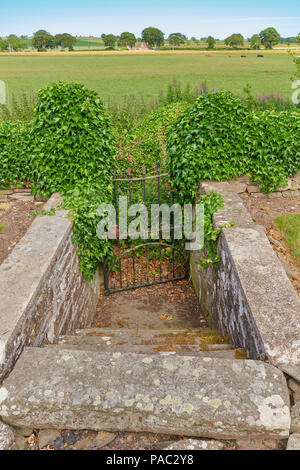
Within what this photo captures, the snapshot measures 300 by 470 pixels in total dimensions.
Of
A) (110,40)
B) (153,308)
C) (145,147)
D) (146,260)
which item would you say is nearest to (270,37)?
(110,40)

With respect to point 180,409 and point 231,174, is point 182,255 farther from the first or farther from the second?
point 180,409

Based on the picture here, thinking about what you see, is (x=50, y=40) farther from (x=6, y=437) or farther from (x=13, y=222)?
(x=6, y=437)

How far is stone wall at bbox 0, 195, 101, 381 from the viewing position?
2784 millimetres

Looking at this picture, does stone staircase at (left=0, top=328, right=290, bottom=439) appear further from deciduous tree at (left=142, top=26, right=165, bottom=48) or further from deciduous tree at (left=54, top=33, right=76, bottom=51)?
deciduous tree at (left=142, top=26, right=165, bottom=48)

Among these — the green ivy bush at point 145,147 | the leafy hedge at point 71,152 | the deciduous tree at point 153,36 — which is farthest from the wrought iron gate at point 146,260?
the deciduous tree at point 153,36

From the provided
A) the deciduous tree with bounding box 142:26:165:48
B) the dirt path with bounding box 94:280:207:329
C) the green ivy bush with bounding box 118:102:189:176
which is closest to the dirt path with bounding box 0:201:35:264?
the dirt path with bounding box 94:280:207:329

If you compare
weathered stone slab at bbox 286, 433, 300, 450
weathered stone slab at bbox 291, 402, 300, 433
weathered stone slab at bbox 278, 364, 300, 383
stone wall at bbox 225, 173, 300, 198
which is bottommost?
weathered stone slab at bbox 286, 433, 300, 450

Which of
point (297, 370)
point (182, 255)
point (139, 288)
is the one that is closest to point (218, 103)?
point (182, 255)

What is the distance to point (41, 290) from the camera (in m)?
3.32

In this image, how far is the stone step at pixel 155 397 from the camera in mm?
2107

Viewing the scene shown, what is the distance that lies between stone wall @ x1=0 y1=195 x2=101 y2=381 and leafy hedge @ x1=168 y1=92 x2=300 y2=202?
2.22 metres

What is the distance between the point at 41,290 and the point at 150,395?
1.65 meters

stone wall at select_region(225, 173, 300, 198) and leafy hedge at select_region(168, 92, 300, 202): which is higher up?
leafy hedge at select_region(168, 92, 300, 202)

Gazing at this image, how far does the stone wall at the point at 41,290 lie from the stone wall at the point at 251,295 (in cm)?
198
